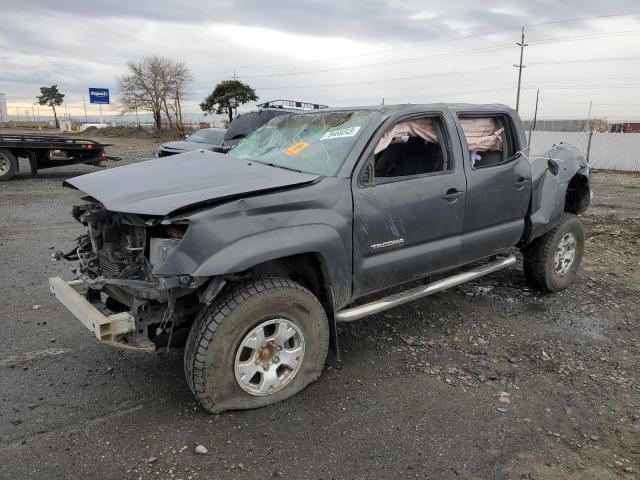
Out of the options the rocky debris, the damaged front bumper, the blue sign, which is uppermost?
the blue sign

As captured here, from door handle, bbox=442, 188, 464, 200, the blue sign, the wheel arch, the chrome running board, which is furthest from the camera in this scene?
the blue sign

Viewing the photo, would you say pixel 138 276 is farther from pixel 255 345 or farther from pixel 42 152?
pixel 42 152

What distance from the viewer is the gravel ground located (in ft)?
8.90

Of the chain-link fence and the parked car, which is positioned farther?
the chain-link fence

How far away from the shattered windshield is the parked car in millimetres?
8380

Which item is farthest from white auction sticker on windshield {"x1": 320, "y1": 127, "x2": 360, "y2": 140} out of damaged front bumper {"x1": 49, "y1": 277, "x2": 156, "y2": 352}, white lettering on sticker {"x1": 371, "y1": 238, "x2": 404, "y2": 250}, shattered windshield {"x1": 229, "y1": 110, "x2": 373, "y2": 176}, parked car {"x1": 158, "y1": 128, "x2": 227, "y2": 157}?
parked car {"x1": 158, "y1": 128, "x2": 227, "y2": 157}

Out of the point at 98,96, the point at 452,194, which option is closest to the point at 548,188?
the point at 452,194

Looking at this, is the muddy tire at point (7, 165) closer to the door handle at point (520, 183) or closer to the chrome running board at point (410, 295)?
the chrome running board at point (410, 295)

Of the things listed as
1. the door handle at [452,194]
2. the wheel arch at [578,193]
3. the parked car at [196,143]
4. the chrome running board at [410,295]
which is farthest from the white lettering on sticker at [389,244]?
the parked car at [196,143]

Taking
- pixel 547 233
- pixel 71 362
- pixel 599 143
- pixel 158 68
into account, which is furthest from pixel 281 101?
pixel 158 68

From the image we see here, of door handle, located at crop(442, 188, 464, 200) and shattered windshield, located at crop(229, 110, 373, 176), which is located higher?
shattered windshield, located at crop(229, 110, 373, 176)

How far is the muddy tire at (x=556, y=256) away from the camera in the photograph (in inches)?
200

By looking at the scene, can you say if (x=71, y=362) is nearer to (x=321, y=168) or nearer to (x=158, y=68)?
(x=321, y=168)

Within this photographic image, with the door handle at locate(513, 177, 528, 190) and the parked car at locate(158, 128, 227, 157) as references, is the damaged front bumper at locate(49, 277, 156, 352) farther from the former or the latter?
the parked car at locate(158, 128, 227, 157)
